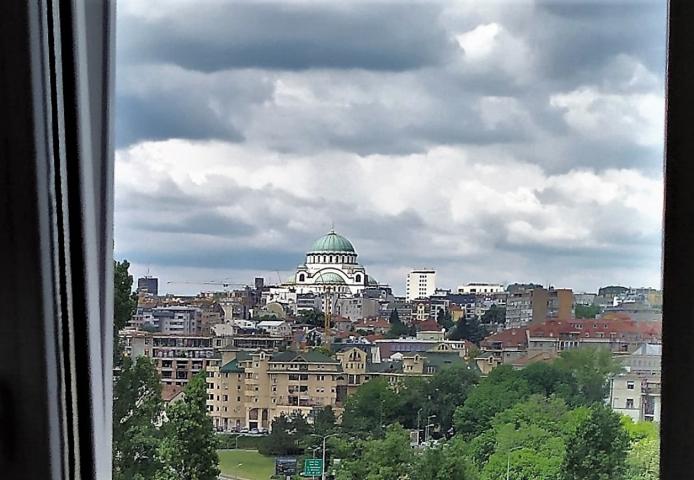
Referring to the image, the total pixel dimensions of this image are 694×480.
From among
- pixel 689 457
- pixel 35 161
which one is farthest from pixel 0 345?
pixel 689 457

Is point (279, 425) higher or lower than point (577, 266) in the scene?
lower

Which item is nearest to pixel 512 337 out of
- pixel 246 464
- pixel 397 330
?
pixel 397 330

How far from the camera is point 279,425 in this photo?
1.08 m

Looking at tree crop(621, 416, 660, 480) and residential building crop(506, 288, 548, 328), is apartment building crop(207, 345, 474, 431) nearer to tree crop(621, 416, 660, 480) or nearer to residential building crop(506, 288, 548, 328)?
residential building crop(506, 288, 548, 328)

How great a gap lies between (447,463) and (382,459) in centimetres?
8

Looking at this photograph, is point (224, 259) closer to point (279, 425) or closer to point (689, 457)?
point (279, 425)

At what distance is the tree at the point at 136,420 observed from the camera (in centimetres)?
109

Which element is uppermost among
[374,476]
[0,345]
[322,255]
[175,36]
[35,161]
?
[175,36]

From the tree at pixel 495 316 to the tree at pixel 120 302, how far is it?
0.43 metres

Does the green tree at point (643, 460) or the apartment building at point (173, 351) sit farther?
the apartment building at point (173, 351)

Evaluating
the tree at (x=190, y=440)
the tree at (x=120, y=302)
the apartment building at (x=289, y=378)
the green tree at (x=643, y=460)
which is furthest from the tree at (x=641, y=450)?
the tree at (x=120, y=302)

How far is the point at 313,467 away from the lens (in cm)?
108

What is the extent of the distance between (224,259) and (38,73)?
0.99 ft

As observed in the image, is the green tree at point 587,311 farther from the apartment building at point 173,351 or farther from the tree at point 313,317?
the apartment building at point 173,351
